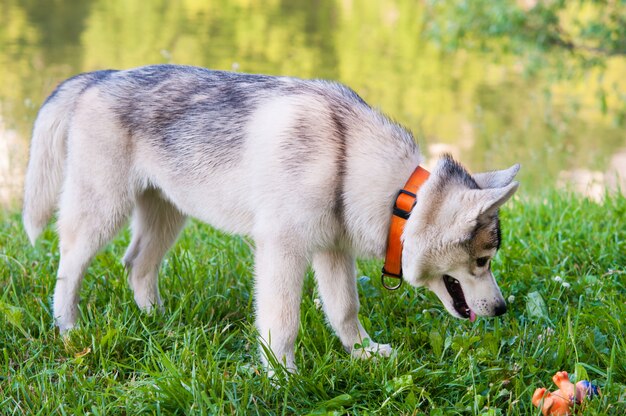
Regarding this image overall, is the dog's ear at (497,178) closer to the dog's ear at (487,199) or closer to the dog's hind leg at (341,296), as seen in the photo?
the dog's ear at (487,199)

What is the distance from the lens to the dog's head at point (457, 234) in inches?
129

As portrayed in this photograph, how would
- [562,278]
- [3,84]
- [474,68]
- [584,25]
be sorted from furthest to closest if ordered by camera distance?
1. [474,68]
2. [3,84]
3. [584,25]
4. [562,278]

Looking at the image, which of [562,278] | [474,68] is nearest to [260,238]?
[562,278]

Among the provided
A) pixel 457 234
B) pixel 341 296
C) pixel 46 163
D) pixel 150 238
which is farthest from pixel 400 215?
pixel 46 163

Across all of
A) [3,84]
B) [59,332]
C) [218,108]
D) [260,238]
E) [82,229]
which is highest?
[218,108]

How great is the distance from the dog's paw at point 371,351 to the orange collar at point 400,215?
1.19 ft

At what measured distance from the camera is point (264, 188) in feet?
11.6

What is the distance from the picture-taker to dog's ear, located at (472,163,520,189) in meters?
3.44

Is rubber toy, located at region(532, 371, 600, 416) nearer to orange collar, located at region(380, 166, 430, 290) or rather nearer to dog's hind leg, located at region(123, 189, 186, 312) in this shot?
orange collar, located at region(380, 166, 430, 290)

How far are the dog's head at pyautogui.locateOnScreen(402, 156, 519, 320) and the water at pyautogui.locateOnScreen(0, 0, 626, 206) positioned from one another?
149 inches

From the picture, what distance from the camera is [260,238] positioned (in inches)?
139

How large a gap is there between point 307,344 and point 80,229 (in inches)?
52.0

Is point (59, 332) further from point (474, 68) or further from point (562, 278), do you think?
point (474, 68)

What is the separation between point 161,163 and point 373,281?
138cm
